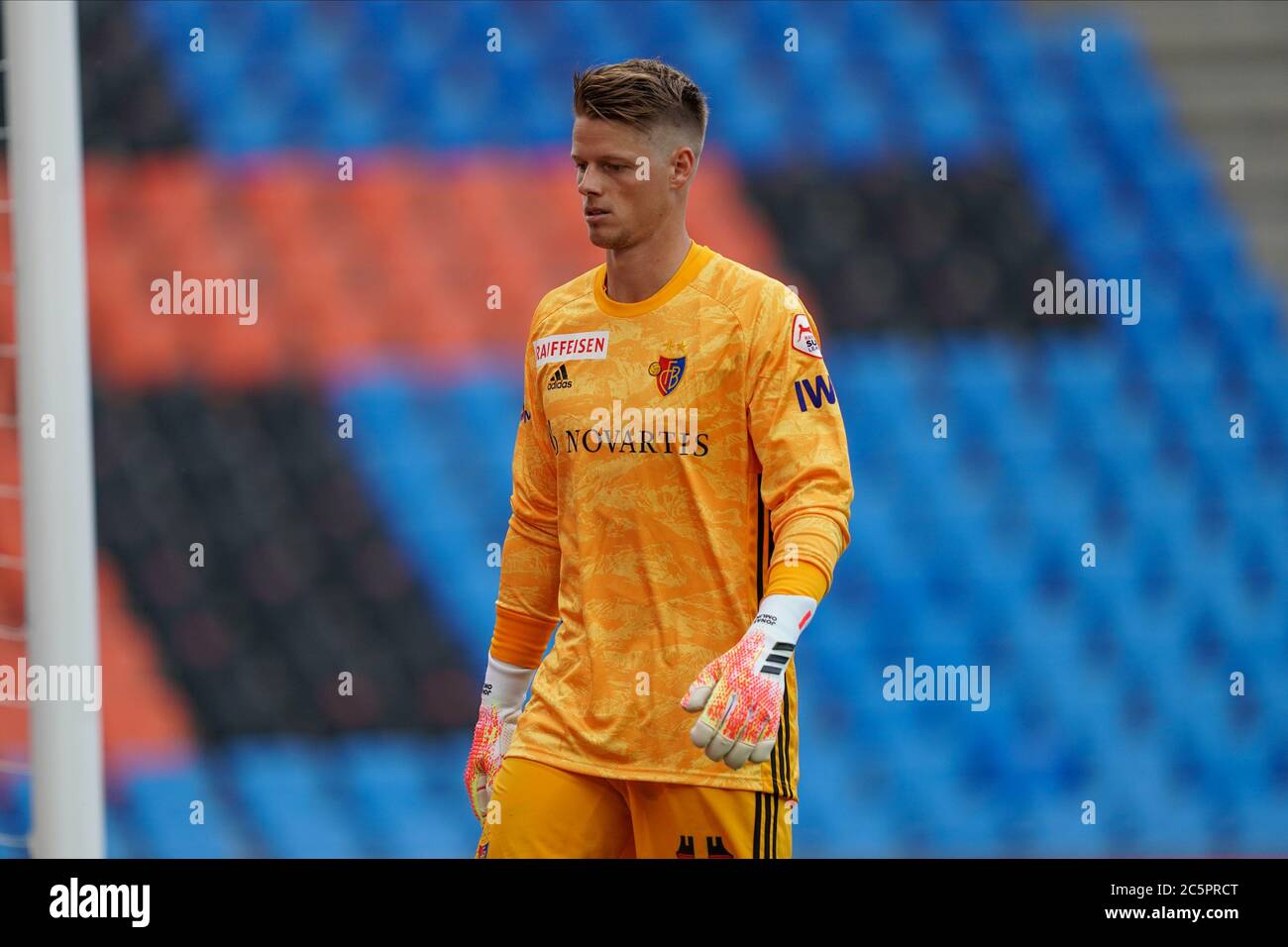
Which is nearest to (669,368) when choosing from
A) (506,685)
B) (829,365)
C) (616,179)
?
(616,179)

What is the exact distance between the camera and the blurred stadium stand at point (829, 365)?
3.74 meters

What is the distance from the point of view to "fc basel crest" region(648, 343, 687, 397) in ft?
7.45

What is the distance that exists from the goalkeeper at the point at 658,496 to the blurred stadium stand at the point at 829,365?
1.45m

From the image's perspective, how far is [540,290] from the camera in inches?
150

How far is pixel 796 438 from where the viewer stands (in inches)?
86.2

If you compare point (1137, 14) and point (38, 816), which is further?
point (1137, 14)

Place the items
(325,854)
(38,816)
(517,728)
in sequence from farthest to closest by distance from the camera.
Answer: (325,854) → (38,816) → (517,728)

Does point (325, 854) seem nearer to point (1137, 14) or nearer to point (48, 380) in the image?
point (48, 380)

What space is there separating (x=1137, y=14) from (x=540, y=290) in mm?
1606

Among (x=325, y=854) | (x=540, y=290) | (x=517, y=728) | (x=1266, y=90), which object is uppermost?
(x=1266, y=90)

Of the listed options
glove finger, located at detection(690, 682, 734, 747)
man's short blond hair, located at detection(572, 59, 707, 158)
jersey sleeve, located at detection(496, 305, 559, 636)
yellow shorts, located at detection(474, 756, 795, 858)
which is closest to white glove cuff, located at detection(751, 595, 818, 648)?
glove finger, located at detection(690, 682, 734, 747)

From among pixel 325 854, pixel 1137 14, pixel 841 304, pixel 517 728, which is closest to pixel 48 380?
pixel 517 728

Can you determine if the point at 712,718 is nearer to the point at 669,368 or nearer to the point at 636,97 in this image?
the point at 669,368

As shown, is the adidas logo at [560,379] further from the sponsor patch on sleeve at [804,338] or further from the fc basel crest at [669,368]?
the sponsor patch on sleeve at [804,338]
